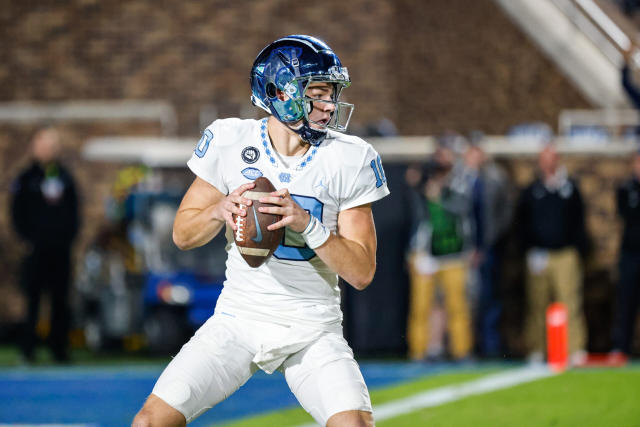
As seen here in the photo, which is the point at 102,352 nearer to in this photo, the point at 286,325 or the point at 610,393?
the point at 610,393

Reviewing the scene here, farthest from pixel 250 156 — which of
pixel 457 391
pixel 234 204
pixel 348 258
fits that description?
pixel 457 391

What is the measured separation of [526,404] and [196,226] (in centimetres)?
450

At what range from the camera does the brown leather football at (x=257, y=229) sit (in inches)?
164

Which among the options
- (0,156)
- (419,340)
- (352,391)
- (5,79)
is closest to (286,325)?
(352,391)

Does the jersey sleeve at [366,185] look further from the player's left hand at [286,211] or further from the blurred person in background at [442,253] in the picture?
Answer: the blurred person in background at [442,253]

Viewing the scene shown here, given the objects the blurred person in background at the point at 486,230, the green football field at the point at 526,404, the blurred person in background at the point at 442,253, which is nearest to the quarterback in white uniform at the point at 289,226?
the green football field at the point at 526,404

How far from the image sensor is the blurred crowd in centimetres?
1072

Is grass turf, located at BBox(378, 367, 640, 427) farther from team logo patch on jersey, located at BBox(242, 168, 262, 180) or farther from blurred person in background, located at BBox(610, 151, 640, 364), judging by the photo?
team logo patch on jersey, located at BBox(242, 168, 262, 180)

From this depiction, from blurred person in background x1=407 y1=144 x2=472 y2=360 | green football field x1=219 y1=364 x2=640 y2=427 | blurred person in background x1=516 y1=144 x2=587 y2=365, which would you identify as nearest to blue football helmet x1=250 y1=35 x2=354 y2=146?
green football field x1=219 y1=364 x2=640 y2=427

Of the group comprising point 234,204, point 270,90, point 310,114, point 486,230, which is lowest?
point 486,230

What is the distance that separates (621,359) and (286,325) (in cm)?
690

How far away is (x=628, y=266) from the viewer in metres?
10.7

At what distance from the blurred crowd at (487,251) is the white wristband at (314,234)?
6.74m

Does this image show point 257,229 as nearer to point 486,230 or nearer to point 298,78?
point 298,78
